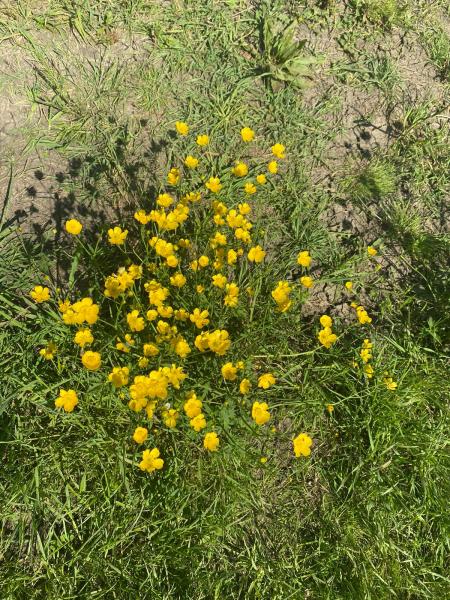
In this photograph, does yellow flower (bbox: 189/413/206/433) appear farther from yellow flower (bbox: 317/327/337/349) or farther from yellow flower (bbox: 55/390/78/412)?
yellow flower (bbox: 317/327/337/349)

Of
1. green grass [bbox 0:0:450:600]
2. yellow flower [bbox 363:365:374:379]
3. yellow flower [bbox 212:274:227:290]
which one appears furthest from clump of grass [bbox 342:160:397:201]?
yellow flower [bbox 212:274:227:290]

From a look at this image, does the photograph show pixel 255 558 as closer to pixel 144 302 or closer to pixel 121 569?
pixel 121 569

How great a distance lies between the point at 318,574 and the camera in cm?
196

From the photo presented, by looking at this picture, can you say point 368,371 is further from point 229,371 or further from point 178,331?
point 178,331

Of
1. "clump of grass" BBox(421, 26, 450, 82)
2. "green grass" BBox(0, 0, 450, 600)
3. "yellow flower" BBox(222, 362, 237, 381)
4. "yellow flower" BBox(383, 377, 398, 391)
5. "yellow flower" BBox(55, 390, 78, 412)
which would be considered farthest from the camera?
"clump of grass" BBox(421, 26, 450, 82)

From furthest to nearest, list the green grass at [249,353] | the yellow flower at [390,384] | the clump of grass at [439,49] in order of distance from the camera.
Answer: the clump of grass at [439,49] < the yellow flower at [390,384] < the green grass at [249,353]

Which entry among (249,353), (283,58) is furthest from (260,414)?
(283,58)

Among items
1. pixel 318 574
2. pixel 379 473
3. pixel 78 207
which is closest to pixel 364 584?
pixel 318 574

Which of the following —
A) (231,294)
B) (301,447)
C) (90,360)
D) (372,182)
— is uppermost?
(372,182)

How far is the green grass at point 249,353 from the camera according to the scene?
1.91 m

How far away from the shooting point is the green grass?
1.91 meters

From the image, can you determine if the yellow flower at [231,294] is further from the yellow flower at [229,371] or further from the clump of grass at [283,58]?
the clump of grass at [283,58]

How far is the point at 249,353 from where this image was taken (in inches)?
80.1

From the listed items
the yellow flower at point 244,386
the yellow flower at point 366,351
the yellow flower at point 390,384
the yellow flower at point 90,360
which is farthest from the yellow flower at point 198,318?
the yellow flower at point 390,384
